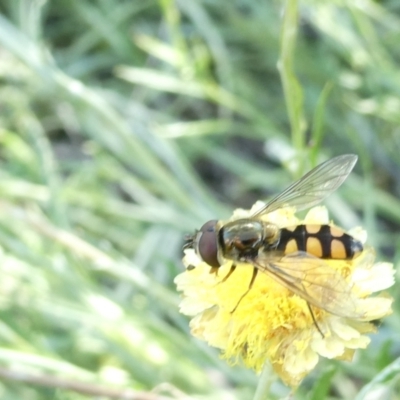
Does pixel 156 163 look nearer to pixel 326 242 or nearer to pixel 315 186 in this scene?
pixel 315 186

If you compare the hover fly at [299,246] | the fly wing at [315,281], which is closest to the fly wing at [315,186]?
the hover fly at [299,246]

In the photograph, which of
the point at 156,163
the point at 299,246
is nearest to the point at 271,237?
the point at 299,246

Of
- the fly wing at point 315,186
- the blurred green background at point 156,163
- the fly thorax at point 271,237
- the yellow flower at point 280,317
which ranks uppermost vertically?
the blurred green background at point 156,163

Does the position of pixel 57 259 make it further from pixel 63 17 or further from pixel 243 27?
pixel 63 17

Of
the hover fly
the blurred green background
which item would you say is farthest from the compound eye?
the blurred green background

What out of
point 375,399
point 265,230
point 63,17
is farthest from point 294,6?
point 63,17

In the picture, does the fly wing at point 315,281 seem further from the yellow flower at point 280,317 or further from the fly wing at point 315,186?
the fly wing at point 315,186
